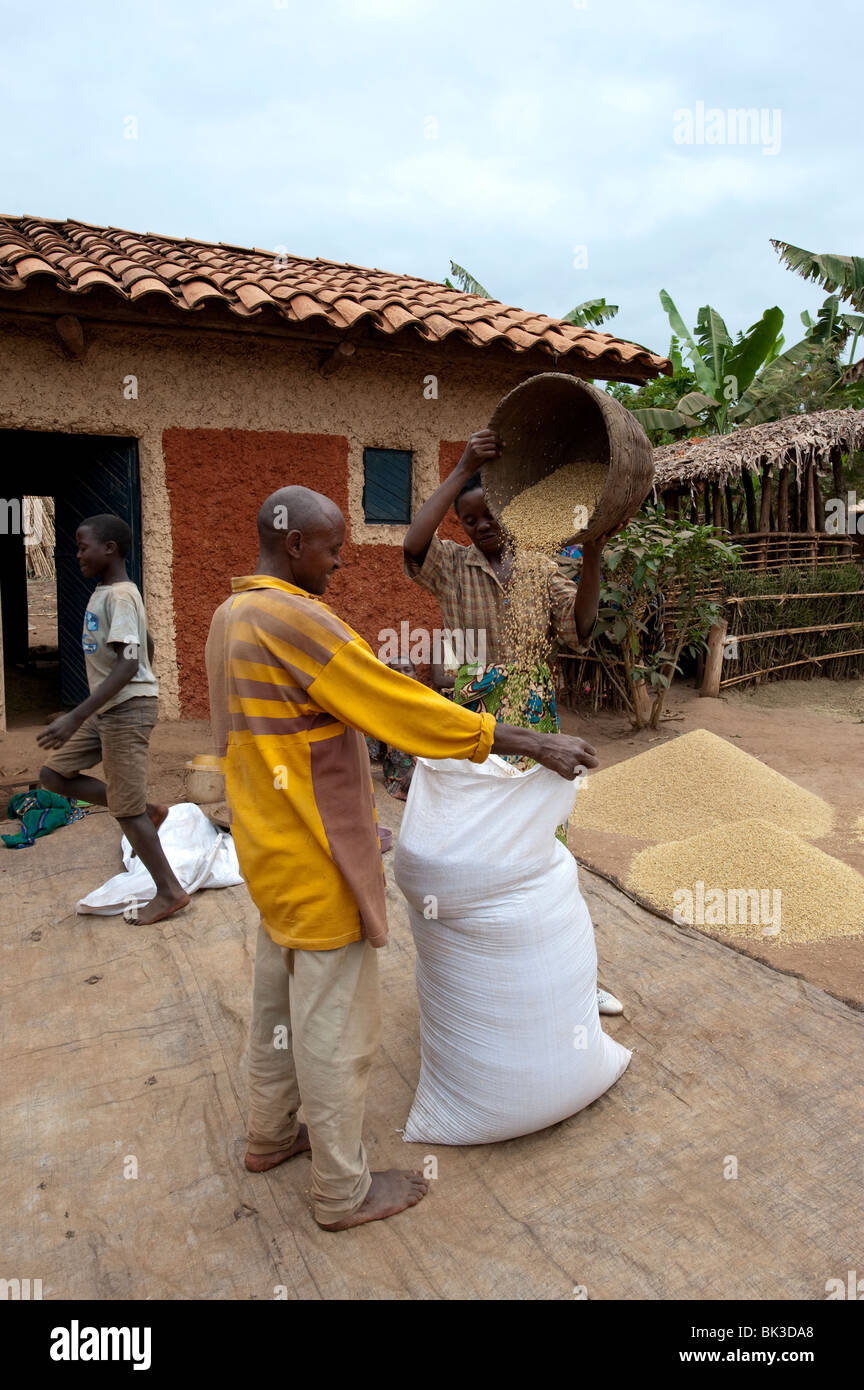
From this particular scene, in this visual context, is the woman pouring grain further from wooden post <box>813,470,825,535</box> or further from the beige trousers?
wooden post <box>813,470,825,535</box>

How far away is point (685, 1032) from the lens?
2.41 meters

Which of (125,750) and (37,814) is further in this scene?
(37,814)

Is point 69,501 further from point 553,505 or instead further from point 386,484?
point 553,505

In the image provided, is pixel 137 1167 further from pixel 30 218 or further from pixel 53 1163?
pixel 30 218

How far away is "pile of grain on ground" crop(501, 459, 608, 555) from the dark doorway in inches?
137

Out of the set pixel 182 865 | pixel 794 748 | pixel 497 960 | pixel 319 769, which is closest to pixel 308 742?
pixel 319 769

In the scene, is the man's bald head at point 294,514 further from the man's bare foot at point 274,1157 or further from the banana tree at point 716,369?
the banana tree at point 716,369

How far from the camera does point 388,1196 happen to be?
179 centimetres

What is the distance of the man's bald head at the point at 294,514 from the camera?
1.61 meters

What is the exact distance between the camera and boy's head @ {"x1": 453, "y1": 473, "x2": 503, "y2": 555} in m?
2.47

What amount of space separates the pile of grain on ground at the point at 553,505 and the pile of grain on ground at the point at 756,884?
1.58 m

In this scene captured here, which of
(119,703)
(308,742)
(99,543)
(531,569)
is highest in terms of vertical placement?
(99,543)

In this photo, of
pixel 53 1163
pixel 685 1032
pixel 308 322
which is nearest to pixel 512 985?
pixel 685 1032

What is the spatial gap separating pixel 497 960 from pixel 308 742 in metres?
0.77
